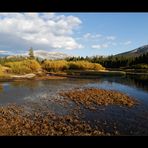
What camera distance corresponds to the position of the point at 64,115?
45.4 feet

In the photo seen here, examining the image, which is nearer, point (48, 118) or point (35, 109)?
point (48, 118)

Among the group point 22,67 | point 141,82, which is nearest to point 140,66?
point 141,82

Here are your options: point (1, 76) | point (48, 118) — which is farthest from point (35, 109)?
point (1, 76)

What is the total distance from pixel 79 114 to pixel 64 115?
0.97 m

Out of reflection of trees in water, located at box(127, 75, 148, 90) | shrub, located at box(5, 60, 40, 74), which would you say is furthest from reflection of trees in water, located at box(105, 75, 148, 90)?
shrub, located at box(5, 60, 40, 74)

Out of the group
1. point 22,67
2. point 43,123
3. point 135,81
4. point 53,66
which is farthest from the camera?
point 53,66

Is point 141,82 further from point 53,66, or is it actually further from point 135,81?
point 53,66

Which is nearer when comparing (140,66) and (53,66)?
(53,66)

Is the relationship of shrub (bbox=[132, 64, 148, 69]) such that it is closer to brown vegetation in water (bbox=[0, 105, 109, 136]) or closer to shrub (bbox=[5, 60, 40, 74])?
shrub (bbox=[5, 60, 40, 74])

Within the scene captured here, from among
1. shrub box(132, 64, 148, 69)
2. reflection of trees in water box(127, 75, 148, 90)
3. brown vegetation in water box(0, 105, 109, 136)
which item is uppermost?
shrub box(132, 64, 148, 69)

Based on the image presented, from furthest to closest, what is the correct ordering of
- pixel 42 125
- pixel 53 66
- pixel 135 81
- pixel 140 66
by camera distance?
pixel 140 66 → pixel 53 66 → pixel 135 81 → pixel 42 125

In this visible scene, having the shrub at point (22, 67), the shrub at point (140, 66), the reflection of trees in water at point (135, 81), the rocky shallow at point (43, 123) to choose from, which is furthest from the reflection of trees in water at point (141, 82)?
the shrub at point (140, 66)
